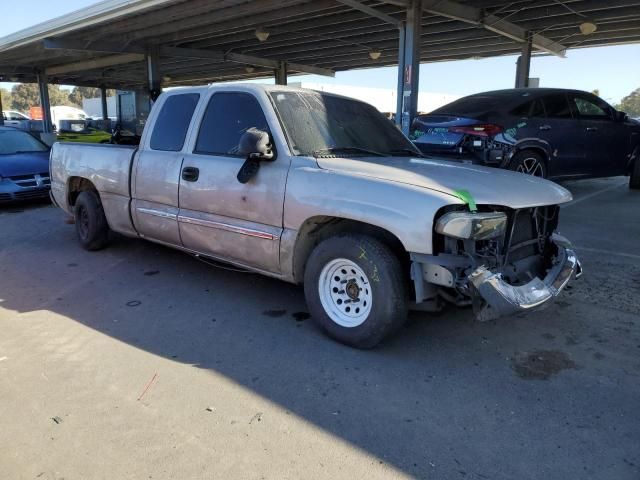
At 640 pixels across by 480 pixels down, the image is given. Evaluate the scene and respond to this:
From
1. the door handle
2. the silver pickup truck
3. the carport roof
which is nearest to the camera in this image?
the silver pickup truck

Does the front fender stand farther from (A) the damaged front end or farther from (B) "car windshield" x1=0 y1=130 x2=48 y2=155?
(B) "car windshield" x1=0 y1=130 x2=48 y2=155

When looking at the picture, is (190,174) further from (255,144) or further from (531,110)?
(531,110)

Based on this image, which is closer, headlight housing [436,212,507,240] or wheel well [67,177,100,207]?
headlight housing [436,212,507,240]

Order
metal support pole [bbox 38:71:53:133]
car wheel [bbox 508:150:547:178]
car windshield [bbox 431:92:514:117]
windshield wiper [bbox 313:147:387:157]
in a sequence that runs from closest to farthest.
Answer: windshield wiper [bbox 313:147:387:157] → car wheel [bbox 508:150:547:178] → car windshield [bbox 431:92:514:117] → metal support pole [bbox 38:71:53:133]

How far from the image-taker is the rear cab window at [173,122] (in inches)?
190

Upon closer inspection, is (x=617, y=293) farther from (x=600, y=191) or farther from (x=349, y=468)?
(x=600, y=191)

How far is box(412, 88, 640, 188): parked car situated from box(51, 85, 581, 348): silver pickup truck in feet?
10.5

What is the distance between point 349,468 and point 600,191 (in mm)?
10074

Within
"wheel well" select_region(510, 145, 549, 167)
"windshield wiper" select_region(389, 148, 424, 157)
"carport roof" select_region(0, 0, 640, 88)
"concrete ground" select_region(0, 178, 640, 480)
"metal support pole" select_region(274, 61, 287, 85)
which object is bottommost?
"concrete ground" select_region(0, 178, 640, 480)

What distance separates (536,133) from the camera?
8.20 metres

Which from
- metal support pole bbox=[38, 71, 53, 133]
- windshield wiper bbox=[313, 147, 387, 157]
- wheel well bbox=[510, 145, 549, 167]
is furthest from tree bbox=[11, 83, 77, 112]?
windshield wiper bbox=[313, 147, 387, 157]

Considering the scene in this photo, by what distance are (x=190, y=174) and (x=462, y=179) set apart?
2.43 metres

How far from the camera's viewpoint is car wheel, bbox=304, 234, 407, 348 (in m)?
3.39

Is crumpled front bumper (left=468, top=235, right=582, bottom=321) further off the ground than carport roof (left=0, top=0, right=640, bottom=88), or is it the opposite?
carport roof (left=0, top=0, right=640, bottom=88)
